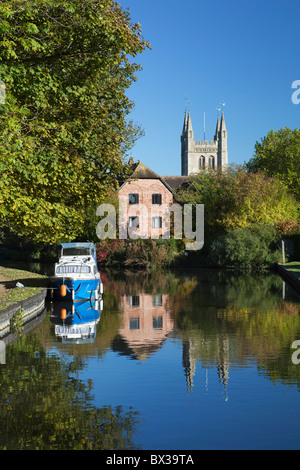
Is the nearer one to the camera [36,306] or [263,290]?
[36,306]

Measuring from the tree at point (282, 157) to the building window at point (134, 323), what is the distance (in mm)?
50516

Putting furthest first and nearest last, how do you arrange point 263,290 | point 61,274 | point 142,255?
point 142,255 < point 263,290 < point 61,274

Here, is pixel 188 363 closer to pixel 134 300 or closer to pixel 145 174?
pixel 134 300

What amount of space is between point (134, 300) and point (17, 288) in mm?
5642

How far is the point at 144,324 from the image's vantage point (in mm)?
19859

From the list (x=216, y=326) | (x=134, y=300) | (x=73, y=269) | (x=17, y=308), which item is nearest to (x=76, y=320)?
(x=17, y=308)

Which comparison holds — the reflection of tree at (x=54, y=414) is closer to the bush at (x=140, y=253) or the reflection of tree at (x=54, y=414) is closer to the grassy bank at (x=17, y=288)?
the grassy bank at (x=17, y=288)

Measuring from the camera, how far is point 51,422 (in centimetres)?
867

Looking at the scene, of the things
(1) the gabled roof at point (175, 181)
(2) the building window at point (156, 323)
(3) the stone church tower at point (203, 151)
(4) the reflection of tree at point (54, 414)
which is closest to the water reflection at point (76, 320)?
(2) the building window at point (156, 323)

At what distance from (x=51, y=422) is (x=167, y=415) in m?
1.79

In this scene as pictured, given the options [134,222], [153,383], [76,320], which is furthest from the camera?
[134,222]

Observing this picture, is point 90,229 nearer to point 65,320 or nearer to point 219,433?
point 65,320

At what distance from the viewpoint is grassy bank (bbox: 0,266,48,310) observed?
21.7m

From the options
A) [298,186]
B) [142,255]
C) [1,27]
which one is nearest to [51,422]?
[1,27]
